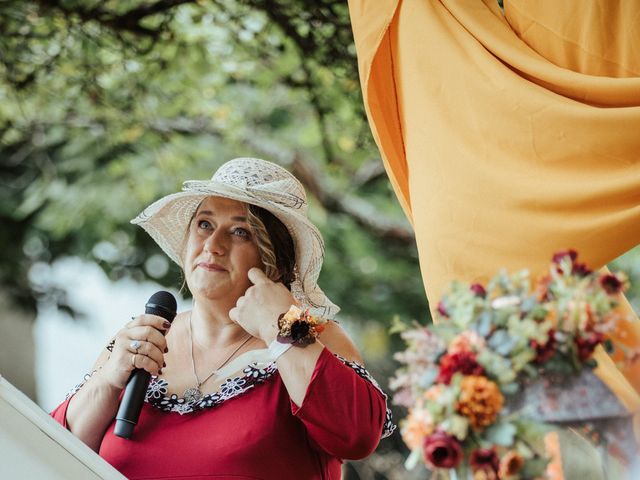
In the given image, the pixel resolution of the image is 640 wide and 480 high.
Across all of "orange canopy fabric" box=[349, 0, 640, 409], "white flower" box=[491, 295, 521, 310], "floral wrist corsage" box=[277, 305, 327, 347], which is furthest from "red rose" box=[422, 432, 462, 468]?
"floral wrist corsage" box=[277, 305, 327, 347]

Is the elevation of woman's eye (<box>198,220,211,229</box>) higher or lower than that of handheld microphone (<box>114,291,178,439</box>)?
higher

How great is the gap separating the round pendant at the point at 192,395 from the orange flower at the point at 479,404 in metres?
0.69

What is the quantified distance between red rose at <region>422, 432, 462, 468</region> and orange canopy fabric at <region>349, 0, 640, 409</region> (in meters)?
0.41

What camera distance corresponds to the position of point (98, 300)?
5.11m

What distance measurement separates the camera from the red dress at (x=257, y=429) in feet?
5.07

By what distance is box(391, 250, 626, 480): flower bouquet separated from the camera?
106 centimetres

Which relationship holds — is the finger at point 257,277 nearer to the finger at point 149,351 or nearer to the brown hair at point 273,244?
the brown hair at point 273,244

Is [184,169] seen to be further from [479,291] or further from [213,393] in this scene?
[479,291]

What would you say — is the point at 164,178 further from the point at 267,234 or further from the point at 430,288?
the point at 430,288

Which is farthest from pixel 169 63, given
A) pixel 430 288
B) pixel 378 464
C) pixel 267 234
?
pixel 430 288

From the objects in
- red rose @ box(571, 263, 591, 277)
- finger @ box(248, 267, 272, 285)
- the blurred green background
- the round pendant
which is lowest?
the blurred green background

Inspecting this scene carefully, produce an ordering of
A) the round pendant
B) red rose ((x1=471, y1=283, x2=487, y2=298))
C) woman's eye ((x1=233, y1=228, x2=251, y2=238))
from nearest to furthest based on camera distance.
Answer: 1. red rose ((x1=471, y1=283, x2=487, y2=298))
2. the round pendant
3. woman's eye ((x1=233, y1=228, x2=251, y2=238))

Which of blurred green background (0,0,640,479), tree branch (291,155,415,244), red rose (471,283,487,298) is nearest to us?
red rose (471,283,487,298)

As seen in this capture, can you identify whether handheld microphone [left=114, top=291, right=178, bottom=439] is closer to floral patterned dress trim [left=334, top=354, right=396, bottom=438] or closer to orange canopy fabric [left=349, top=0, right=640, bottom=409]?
floral patterned dress trim [left=334, top=354, right=396, bottom=438]
